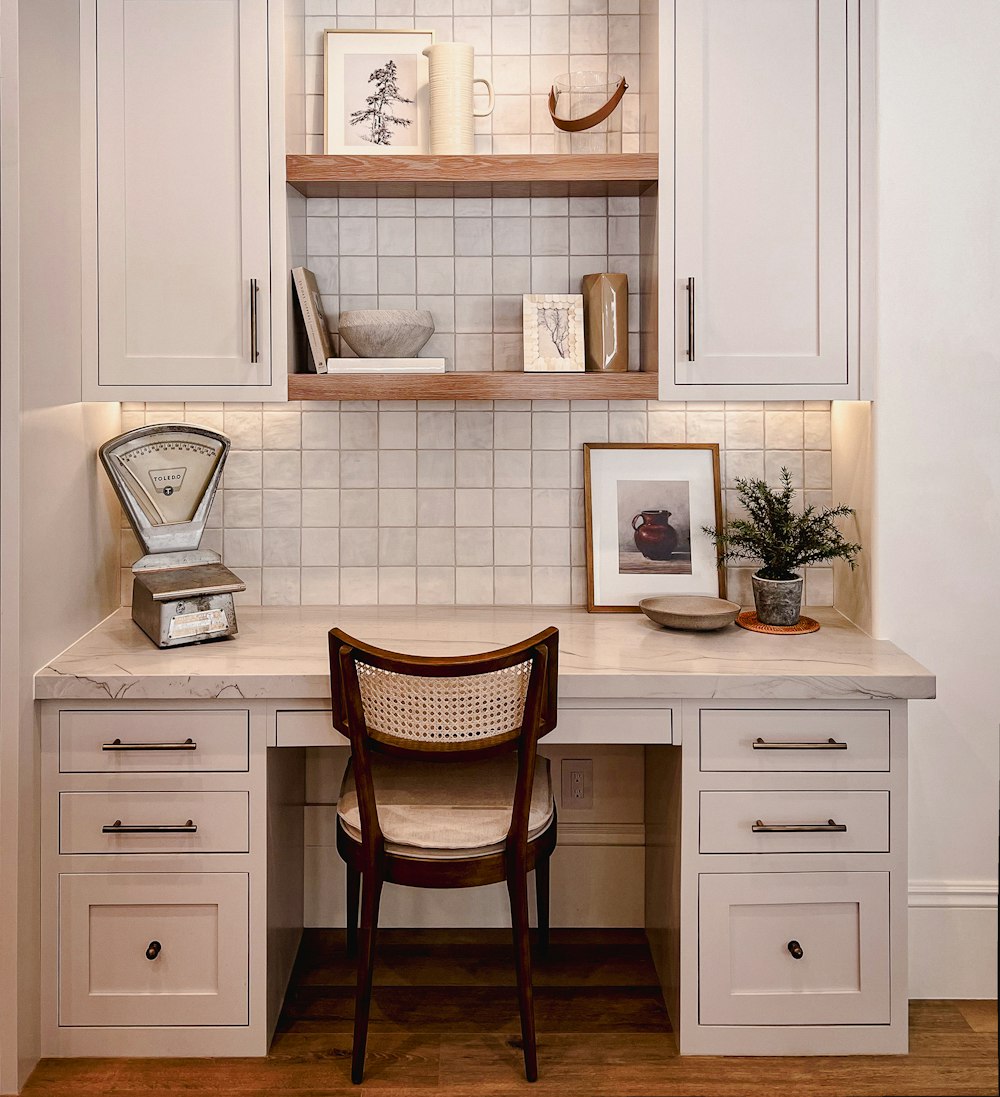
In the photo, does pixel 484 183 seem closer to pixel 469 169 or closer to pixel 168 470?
pixel 469 169

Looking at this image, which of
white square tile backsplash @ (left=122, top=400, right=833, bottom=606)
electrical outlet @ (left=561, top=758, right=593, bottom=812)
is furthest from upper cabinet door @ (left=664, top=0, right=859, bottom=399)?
electrical outlet @ (left=561, top=758, right=593, bottom=812)

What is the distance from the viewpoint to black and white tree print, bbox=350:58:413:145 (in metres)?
2.53

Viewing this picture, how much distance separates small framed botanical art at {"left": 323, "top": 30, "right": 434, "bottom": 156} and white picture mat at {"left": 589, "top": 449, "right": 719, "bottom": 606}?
92 centimetres

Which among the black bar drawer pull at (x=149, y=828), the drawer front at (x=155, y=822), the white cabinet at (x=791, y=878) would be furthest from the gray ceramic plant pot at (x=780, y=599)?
the black bar drawer pull at (x=149, y=828)

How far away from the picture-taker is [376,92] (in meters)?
2.54

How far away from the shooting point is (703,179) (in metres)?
2.33

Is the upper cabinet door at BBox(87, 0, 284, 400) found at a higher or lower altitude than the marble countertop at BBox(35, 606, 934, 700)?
higher

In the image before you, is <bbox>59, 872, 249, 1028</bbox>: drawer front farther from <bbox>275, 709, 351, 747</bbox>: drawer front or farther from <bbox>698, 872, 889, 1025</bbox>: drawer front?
<bbox>698, 872, 889, 1025</bbox>: drawer front

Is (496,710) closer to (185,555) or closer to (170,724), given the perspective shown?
(170,724)

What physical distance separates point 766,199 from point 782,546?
2.60 ft

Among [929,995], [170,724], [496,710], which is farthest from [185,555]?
[929,995]

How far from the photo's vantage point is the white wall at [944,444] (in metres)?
2.31

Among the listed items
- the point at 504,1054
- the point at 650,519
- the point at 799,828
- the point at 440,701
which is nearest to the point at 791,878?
the point at 799,828

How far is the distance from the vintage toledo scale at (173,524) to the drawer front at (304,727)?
33cm
